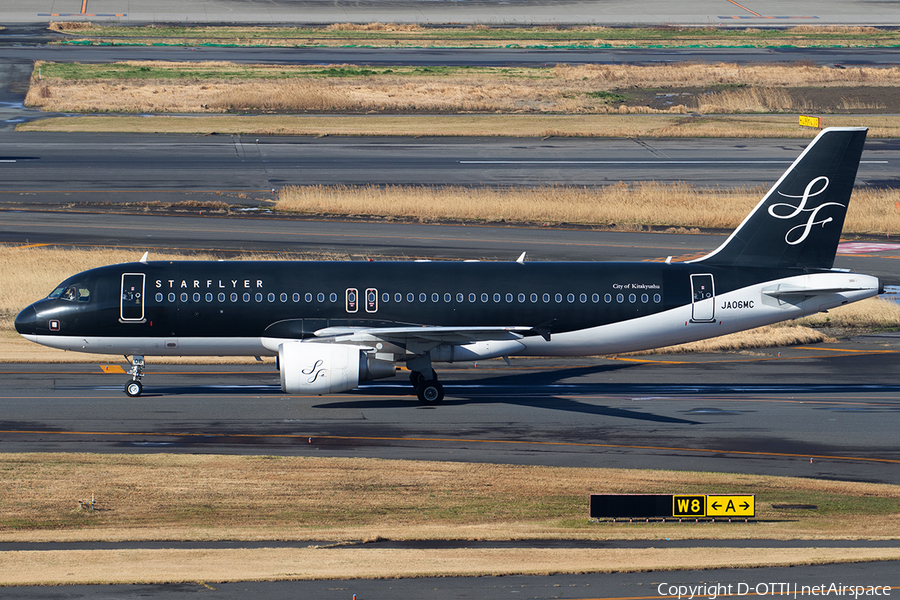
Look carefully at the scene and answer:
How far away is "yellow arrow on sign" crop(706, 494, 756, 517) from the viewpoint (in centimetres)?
2784

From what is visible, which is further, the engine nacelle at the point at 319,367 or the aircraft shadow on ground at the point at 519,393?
the aircraft shadow on ground at the point at 519,393

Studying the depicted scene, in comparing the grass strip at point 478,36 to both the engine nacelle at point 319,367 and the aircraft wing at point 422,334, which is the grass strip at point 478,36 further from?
the engine nacelle at point 319,367

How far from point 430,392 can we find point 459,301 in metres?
3.68

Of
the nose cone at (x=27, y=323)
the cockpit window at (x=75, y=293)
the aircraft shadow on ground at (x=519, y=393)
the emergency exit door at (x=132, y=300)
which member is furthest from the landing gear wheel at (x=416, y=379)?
the nose cone at (x=27, y=323)

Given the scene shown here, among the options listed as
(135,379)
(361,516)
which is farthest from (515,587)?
(135,379)

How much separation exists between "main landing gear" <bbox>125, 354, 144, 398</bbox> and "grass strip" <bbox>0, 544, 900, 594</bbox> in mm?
16338

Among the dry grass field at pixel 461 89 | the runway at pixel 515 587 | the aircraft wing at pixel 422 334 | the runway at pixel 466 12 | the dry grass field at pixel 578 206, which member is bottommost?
the runway at pixel 515 587

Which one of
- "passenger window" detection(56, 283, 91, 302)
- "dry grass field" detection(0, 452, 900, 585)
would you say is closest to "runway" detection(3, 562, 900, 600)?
"dry grass field" detection(0, 452, 900, 585)

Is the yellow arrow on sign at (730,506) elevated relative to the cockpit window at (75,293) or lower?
lower

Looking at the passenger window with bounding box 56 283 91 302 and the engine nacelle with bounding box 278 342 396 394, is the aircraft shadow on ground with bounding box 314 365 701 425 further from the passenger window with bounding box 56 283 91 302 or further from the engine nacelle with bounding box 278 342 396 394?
the passenger window with bounding box 56 283 91 302

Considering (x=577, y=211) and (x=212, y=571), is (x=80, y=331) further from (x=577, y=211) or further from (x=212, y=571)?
(x=577, y=211)

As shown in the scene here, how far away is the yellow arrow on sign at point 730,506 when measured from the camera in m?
27.8

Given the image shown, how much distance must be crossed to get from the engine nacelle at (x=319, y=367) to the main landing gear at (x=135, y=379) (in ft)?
21.9

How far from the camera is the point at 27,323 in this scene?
3984 centimetres
